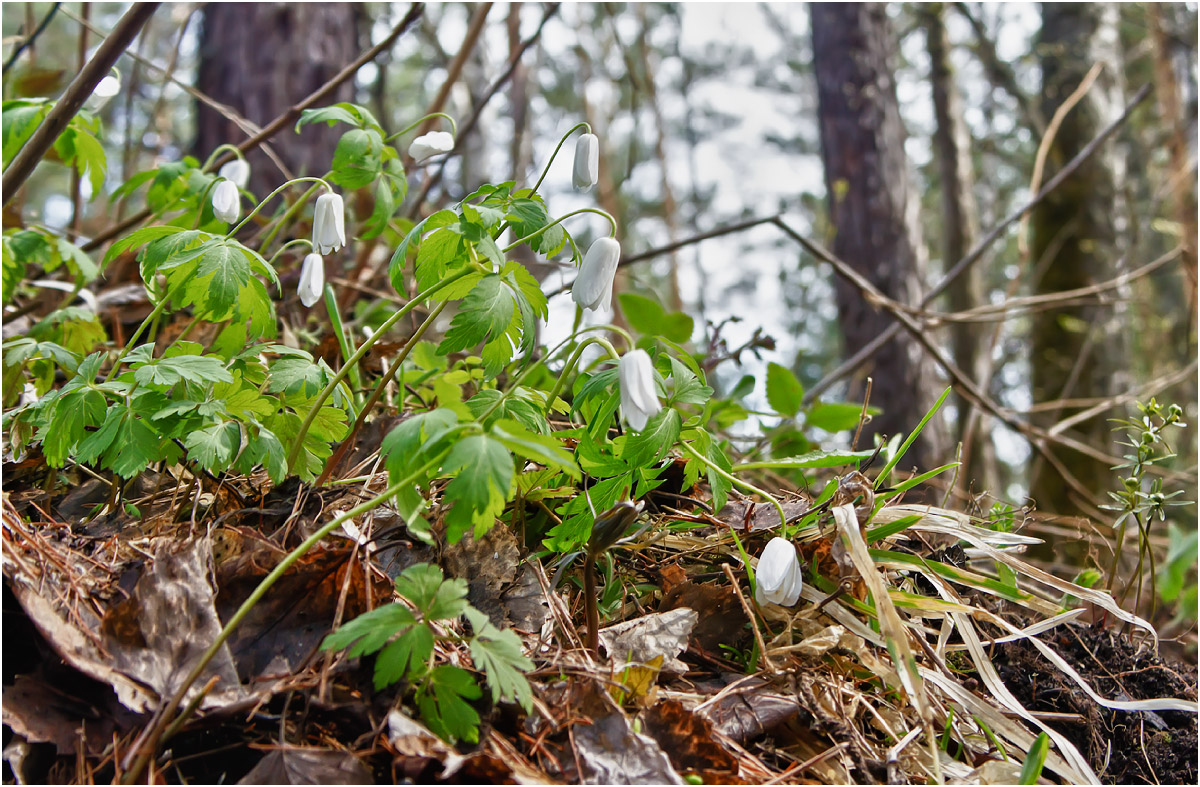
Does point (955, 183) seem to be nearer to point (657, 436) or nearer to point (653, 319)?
point (653, 319)

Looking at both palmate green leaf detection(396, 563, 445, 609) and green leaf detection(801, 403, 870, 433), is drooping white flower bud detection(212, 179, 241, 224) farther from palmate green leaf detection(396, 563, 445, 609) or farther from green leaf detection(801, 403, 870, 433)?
green leaf detection(801, 403, 870, 433)

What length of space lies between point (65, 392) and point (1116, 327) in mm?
6586

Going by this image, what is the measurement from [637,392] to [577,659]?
40cm

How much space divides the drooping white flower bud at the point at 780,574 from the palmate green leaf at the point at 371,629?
0.52 metres

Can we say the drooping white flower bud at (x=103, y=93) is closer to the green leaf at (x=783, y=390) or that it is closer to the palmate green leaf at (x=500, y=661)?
the palmate green leaf at (x=500, y=661)

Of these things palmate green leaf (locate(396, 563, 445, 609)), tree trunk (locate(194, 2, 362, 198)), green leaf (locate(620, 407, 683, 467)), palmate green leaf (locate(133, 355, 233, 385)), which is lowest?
palmate green leaf (locate(396, 563, 445, 609))

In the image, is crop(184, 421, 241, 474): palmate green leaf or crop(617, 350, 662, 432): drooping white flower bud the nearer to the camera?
crop(617, 350, 662, 432): drooping white flower bud

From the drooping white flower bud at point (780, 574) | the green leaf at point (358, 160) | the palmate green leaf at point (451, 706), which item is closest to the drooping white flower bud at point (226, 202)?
the green leaf at point (358, 160)

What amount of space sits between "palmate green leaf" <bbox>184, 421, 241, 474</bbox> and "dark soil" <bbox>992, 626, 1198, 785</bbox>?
1374 millimetres

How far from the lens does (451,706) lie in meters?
0.88

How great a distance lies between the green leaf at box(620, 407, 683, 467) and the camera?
42.1 inches

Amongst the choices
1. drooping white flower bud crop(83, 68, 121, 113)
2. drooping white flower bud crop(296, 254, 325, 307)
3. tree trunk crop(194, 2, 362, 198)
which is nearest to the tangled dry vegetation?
drooping white flower bud crop(296, 254, 325, 307)

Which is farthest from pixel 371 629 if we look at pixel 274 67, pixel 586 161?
pixel 274 67

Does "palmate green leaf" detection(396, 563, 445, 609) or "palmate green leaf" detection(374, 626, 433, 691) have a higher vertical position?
"palmate green leaf" detection(396, 563, 445, 609)
